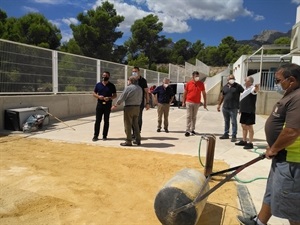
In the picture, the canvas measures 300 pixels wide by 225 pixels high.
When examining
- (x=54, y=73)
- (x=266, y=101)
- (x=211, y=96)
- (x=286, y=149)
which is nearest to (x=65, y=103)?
(x=54, y=73)

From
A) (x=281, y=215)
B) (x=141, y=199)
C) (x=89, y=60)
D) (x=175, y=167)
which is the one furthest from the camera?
(x=89, y=60)

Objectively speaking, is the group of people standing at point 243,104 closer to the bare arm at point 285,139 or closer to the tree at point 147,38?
the bare arm at point 285,139

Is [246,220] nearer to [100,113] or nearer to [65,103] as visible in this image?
[100,113]

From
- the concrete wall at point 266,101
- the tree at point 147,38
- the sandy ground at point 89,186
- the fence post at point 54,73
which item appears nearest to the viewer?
the sandy ground at point 89,186

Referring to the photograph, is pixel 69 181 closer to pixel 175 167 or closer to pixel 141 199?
pixel 141 199

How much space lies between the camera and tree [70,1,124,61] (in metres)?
33.7

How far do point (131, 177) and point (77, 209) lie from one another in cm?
137

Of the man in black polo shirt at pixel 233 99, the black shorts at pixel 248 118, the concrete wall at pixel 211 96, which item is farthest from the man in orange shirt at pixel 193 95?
the concrete wall at pixel 211 96

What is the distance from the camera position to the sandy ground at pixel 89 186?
134 inches

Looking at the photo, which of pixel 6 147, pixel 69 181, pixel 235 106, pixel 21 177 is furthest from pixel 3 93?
pixel 235 106

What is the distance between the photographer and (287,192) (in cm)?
262

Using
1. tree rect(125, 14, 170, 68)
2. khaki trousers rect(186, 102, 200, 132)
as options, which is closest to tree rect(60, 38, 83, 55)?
tree rect(125, 14, 170, 68)

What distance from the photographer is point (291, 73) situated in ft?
8.87

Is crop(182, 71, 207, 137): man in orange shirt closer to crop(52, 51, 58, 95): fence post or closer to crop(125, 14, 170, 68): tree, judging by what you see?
crop(52, 51, 58, 95): fence post
